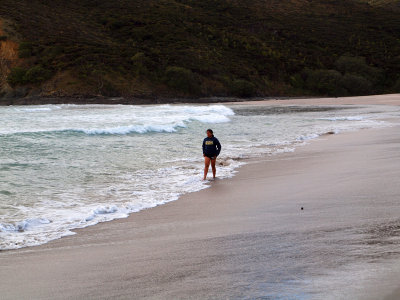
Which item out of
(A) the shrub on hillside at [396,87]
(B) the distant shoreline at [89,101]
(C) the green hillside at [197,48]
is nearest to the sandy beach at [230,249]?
(B) the distant shoreline at [89,101]

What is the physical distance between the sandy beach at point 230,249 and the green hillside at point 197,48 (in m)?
59.2

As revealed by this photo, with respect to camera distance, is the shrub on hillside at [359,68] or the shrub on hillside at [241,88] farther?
the shrub on hillside at [359,68]

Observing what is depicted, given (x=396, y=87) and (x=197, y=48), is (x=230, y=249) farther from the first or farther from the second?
(x=396, y=87)

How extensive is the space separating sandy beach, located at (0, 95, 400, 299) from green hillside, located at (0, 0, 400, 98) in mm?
59211

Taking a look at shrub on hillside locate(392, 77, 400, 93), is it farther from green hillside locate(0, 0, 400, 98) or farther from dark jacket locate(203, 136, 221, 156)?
dark jacket locate(203, 136, 221, 156)

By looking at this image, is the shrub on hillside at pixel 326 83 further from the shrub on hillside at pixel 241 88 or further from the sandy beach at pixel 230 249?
the sandy beach at pixel 230 249

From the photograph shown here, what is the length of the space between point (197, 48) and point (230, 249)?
272 ft

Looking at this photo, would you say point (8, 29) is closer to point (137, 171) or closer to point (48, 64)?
point (48, 64)

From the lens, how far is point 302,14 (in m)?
111

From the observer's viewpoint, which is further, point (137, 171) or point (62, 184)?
point (137, 171)

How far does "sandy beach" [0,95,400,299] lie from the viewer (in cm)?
434

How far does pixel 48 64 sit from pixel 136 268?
68.5 metres

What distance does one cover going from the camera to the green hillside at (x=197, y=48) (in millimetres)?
70125

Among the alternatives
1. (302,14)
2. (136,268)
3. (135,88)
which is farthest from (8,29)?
(136,268)
